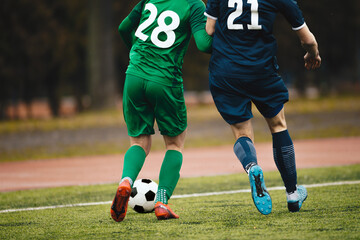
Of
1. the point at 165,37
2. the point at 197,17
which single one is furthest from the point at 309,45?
the point at 165,37

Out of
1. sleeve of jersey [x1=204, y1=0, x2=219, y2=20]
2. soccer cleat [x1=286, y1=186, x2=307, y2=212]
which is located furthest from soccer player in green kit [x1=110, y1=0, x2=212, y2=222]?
soccer cleat [x1=286, y1=186, x2=307, y2=212]

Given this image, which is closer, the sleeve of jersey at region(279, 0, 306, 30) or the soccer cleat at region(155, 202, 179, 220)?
the sleeve of jersey at region(279, 0, 306, 30)

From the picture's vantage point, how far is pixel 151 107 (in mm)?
5125

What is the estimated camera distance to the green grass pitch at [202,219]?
4.28 meters

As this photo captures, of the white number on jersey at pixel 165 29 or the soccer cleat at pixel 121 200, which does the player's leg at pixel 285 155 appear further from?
the soccer cleat at pixel 121 200

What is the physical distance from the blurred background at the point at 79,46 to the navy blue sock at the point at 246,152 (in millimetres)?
19188

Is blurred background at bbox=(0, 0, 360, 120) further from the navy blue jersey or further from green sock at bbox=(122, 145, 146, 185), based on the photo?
green sock at bbox=(122, 145, 146, 185)

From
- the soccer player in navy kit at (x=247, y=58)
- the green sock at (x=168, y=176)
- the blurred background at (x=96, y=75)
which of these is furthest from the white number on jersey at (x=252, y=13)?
the blurred background at (x=96, y=75)

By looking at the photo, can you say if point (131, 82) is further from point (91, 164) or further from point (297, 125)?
point (297, 125)

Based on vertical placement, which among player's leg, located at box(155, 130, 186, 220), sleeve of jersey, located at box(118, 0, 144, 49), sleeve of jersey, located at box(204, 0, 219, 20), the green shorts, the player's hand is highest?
sleeve of jersey, located at box(204, 0, 219, 20)

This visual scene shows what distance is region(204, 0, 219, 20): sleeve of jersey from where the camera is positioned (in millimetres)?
4805

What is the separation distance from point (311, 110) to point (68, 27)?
42.6ft

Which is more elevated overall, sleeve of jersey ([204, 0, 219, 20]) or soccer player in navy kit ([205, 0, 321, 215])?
sleeve of jersey ([204, 0, 219, 20])

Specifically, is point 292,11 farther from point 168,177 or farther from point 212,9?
point 168,177
